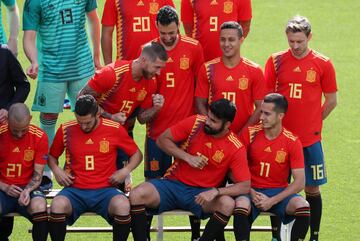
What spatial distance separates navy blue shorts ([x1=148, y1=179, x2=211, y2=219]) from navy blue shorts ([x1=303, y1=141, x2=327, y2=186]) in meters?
1.09

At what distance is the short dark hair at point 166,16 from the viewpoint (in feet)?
32.0

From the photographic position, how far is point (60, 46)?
1063 cm

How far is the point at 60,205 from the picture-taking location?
945cm

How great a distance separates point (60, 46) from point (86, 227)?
1.82 meters

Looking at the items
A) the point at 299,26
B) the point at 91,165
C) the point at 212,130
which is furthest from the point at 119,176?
the point at 299,26

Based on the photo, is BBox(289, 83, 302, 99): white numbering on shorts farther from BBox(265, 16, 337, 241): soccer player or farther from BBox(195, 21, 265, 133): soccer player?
BBox(195, 21, 265, 133): soccer player

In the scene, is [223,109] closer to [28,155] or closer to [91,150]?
[91,150]

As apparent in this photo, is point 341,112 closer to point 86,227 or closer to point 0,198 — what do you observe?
point 86,227

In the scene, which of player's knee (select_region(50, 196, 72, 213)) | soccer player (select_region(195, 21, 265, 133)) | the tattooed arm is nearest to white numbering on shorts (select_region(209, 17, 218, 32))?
soccer player (select_region(195, 21, 265, 133))

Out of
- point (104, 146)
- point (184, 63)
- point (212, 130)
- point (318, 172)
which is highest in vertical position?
point (184, 63)

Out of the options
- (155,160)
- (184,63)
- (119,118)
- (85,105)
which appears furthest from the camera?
(155,160)

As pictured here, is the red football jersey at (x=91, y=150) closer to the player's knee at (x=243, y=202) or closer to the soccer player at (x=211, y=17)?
the player's knee at (x=243, y=202)

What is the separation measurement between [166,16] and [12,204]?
2.14 meters

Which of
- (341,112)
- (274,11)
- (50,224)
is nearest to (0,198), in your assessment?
(50,224)
